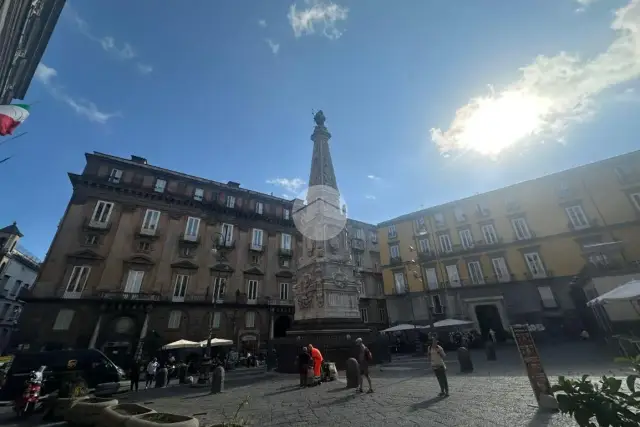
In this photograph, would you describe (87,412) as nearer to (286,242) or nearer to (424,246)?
(286,242)

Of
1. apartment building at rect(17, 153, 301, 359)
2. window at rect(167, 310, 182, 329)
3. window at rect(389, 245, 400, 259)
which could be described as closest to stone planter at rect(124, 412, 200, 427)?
apartment building at rect(17, 153, 301, 359)

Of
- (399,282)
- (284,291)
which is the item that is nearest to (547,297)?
(399,282)

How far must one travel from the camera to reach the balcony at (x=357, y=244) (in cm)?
3809

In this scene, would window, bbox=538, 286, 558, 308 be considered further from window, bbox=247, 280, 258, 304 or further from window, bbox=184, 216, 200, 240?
window, bbox=184, 216, 200, 240

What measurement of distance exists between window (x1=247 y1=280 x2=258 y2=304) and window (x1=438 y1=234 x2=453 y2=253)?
2152 cm

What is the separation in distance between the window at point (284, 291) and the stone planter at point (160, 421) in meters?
25.8

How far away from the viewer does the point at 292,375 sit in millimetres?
12445

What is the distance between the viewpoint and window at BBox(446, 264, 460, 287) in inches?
1097

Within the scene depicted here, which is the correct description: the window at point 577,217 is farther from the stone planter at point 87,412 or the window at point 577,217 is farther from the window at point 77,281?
the window at point 77,281

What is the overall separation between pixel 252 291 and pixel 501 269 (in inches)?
1003

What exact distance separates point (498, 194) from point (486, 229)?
416cm

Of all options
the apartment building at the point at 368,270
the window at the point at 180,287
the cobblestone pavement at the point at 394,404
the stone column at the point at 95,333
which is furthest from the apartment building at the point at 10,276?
the apartment building at the point at 368,270

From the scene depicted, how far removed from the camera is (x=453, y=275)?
2834 cm

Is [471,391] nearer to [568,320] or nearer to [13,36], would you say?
[13,36]
